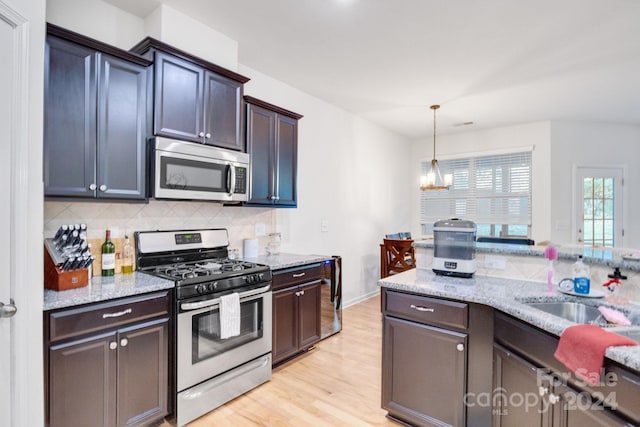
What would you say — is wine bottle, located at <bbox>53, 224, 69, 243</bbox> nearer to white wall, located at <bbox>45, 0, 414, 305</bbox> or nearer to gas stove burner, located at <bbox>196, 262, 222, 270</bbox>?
white wall, located at <bbox>45, 0, 414, 305</bbox>

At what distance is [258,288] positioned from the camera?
2482mm

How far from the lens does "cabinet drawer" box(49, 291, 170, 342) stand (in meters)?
1.59

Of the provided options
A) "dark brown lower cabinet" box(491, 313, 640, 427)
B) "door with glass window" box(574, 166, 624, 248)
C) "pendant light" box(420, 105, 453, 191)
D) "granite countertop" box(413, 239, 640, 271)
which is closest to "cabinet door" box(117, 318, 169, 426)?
"dark brown lower cabinet" box(491, 313, 640, 427)

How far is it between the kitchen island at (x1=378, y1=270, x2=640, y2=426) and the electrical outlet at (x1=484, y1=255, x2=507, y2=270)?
9cm

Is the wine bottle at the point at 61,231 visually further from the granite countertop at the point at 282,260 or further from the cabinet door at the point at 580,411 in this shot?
the cabinet door at the point at 580,411

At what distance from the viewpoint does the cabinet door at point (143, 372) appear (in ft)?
5.95

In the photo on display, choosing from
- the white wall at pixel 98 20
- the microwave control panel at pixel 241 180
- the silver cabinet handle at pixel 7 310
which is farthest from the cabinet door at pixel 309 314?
the white wall at pixel 98 20

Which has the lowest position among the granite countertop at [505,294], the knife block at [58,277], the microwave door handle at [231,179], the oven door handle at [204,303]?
the oven door handle at [204,303]

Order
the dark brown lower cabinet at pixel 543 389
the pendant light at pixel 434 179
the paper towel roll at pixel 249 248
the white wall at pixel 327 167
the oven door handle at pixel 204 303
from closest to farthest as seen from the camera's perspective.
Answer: the dark brown lower cabinet at pixel 543 389, the oven door handle at pixel 204 303, the white wall at pixel 327 167, the paper towel roll at pixel 249 248, the pendant light at pixel 434 179

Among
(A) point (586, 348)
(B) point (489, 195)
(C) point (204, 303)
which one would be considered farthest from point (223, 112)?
(B) point (489, 195)

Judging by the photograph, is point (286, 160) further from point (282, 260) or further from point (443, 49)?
point (443, 49)

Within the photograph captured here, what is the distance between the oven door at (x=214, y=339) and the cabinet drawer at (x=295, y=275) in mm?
153

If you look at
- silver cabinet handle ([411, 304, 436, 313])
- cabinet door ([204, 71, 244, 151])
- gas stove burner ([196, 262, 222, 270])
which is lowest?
silver cabinet handle ([411, 304, 436, 313])

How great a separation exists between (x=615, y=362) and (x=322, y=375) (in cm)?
206
